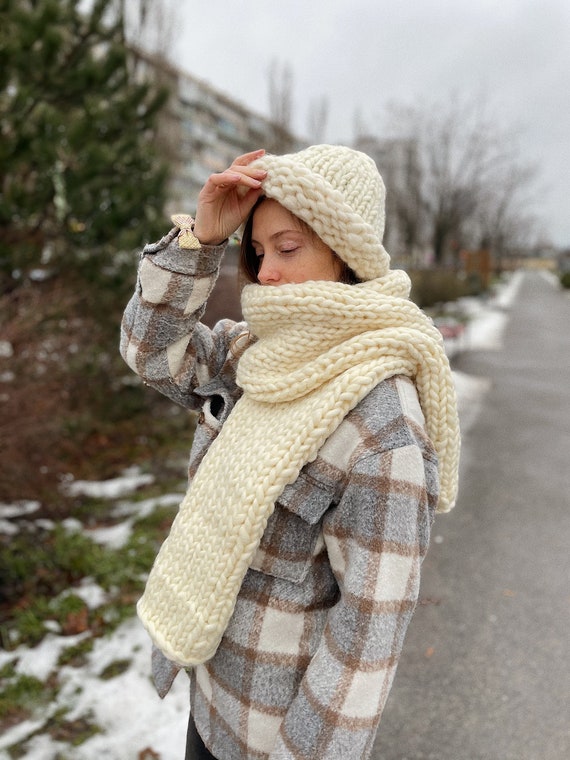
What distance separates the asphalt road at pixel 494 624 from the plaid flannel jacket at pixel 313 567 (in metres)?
0.37

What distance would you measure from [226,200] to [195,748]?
1236mm

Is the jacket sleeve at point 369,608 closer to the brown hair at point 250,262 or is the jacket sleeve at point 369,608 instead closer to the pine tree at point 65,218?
the brown hair at point 250,262

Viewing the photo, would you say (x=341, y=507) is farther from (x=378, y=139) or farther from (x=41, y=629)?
(x=378, y=139)

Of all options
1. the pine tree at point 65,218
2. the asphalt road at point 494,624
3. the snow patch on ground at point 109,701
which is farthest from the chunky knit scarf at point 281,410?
the pine tree at point 65,218

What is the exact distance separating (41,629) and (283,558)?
244 cm

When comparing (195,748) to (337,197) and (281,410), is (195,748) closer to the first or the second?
(281,410)

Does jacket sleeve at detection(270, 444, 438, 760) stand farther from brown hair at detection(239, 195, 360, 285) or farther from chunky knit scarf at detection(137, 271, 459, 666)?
brown hair at detection(239, 195, 360, 285)

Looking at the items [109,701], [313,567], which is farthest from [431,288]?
[313,567]

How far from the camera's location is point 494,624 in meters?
3.10

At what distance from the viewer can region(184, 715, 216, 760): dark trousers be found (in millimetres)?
1348

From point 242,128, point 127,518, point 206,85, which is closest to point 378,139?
point 127,518

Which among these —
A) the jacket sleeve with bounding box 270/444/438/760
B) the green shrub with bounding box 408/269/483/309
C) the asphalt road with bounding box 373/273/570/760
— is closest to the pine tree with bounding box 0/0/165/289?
the asphalt road with bounding box 373/273/570/760

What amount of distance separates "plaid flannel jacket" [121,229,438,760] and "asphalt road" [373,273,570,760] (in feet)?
1.23

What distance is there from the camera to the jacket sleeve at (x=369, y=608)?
99 centimetres
